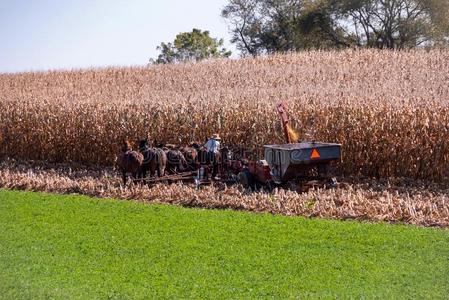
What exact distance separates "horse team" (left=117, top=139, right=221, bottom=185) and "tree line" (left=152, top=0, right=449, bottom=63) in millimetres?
23957

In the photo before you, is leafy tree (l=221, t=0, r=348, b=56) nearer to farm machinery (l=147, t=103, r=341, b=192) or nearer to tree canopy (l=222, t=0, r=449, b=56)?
tree canopy (l=222, t=0, r=449, b=56)

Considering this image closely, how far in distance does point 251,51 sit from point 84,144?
35.2 metres

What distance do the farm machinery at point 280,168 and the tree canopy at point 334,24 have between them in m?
31.6

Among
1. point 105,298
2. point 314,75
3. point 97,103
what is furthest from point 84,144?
point 105,298

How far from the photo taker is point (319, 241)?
998cm

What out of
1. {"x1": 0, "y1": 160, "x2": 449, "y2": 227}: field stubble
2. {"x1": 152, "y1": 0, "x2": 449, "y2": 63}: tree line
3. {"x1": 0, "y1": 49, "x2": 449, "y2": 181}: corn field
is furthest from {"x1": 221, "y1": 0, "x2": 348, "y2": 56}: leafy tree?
{"x1": 0, "y1": 160, "x2": 449, "y2": 227}: field stubble

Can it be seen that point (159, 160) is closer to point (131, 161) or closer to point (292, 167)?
point (131, 161)

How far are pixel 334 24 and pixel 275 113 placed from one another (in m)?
32.3

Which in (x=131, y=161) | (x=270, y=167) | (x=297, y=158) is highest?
(x=297, y=158)

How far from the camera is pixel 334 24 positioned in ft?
157

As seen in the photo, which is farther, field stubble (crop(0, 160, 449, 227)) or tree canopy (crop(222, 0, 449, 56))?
tree canopy (crop(222, 0, 449, 56))

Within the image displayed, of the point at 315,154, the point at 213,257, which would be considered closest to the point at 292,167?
the point at 315,154

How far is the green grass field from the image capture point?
812cm

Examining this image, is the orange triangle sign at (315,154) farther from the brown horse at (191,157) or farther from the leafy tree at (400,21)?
the leafy tree at (400,21)
